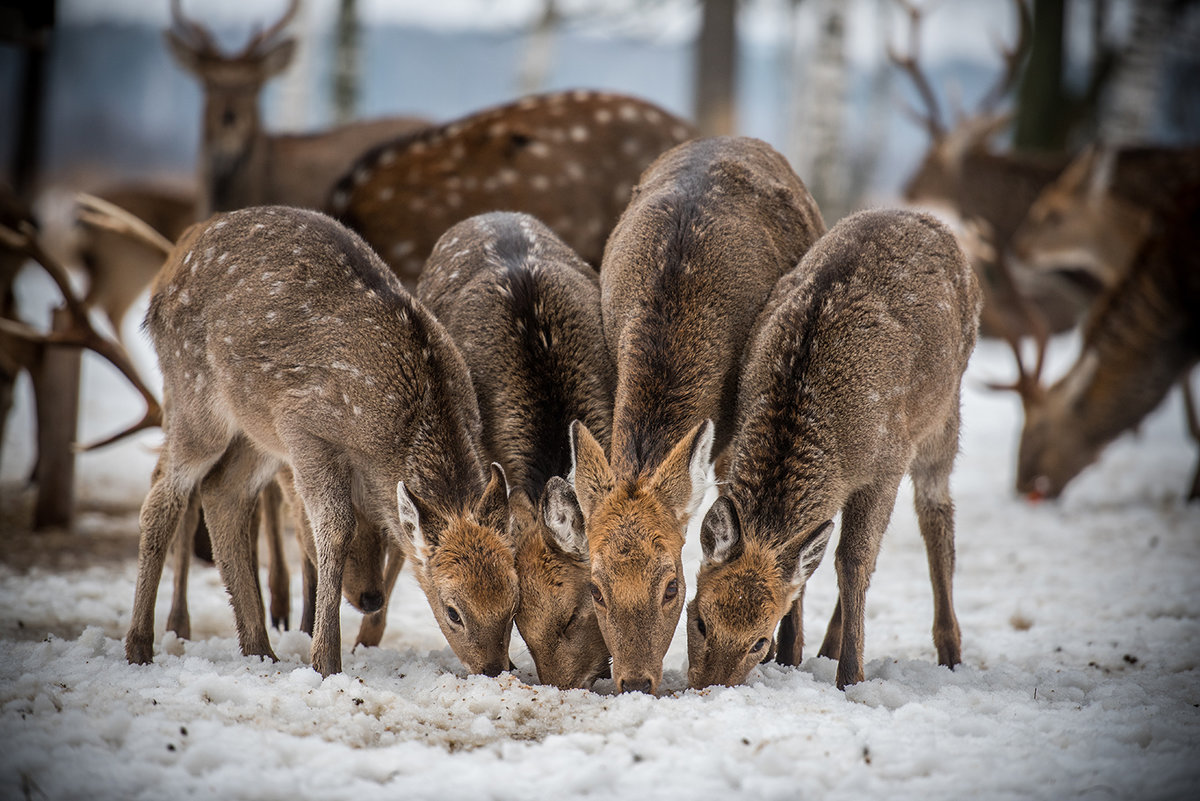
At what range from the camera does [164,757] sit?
287 cm

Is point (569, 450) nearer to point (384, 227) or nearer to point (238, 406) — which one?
point (238, 406)

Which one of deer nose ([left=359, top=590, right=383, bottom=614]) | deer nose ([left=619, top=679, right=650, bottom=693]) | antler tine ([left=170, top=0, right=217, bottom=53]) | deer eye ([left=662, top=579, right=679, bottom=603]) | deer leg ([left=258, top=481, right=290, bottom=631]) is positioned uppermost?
antler tine ([left=170, top=0, right=217, bottom=53])

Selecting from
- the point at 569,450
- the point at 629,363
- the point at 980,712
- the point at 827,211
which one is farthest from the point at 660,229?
the point at 827,211

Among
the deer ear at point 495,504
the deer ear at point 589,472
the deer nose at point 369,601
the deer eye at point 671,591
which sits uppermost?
the deer ear at point 589,472

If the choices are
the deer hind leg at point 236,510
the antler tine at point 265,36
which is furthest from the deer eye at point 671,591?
the antler tine at point 265,36

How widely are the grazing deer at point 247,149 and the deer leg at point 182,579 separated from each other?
3.30 metres

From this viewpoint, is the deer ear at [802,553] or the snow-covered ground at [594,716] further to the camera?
the deer ear at [802,553]

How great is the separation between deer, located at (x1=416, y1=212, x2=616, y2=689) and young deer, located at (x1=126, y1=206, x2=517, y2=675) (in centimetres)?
13

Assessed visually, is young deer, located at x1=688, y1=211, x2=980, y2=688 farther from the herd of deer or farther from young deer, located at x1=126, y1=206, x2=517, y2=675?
young deer, located at x1=126, y1=206, x2=517, y2=675

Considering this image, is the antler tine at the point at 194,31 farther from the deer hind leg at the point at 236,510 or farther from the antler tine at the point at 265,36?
the deer hind leg at the point at 236,510

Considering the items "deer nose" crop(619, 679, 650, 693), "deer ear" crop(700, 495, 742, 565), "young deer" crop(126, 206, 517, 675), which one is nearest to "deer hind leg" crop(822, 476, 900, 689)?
"deer ear" crop(700, 495, 742, 565)

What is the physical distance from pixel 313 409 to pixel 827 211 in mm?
10635

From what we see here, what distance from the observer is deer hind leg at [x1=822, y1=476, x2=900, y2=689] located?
3.75 m

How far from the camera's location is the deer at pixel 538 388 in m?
3.74
